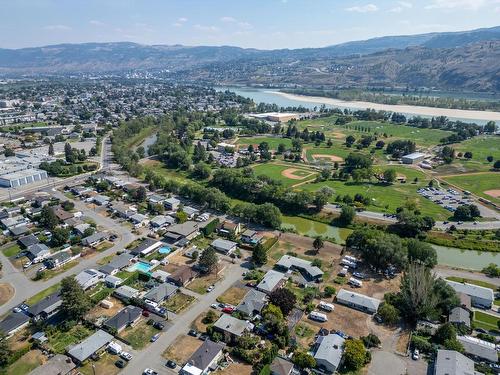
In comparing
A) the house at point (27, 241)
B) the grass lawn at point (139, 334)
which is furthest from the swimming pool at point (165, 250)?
the house at point (27, 241)

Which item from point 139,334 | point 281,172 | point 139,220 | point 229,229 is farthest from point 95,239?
point 281,172

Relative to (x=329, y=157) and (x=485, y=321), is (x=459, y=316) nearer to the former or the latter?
(x=485, y=321)

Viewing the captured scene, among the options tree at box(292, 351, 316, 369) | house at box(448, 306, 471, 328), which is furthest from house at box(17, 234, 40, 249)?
house at box(448, 306, 471, 328)

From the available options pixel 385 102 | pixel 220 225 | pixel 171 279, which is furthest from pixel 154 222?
pixel 385 102

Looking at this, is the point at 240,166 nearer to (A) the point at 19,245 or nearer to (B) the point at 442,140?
(A) the point at 19,245

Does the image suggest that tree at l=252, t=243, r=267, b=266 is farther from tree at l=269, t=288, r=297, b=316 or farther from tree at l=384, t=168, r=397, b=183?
tree at l=384, t=168, r=397, b=183

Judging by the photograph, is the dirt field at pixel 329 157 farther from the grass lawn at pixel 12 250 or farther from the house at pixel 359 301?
the grass lawn at pixel 12 250
